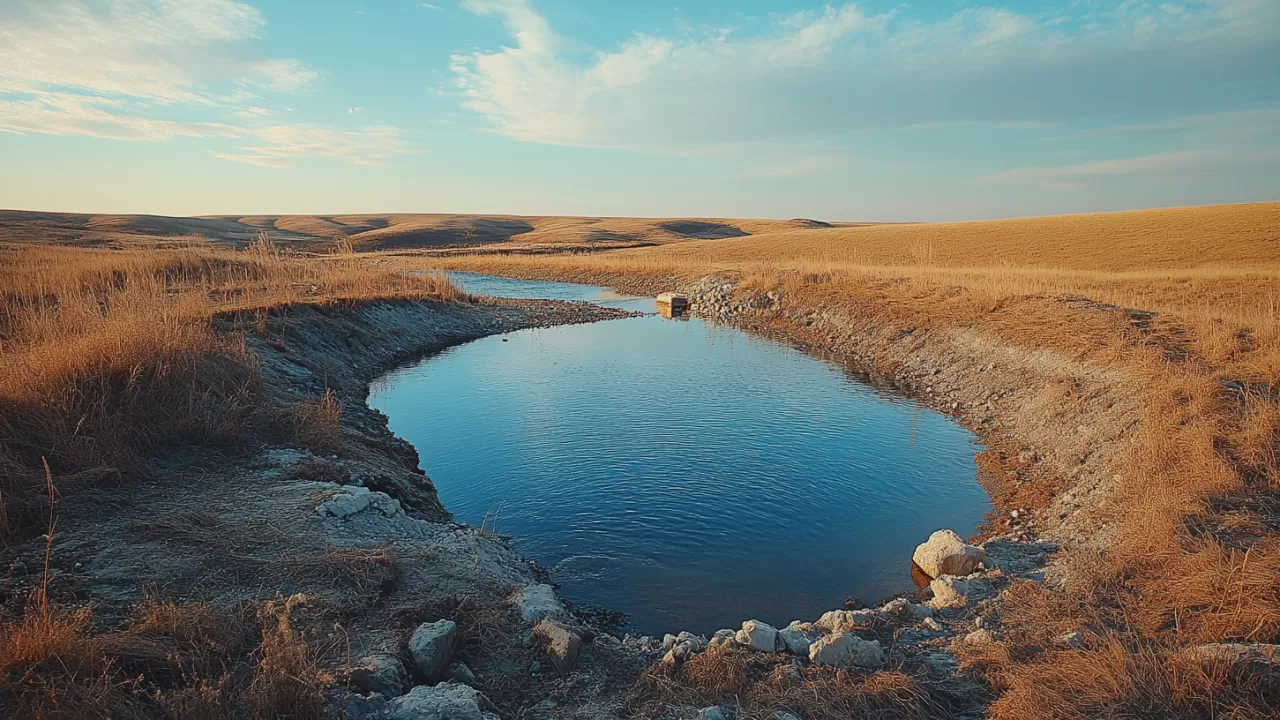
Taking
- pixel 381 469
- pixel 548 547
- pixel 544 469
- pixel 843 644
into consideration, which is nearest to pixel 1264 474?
pixel 843 644

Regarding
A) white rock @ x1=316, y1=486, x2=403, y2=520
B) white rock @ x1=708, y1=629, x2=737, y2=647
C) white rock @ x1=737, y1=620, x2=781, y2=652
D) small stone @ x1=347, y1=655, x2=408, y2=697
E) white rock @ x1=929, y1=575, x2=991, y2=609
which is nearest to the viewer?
small stone @ x1=347, y1=655, x2=408, y2=697

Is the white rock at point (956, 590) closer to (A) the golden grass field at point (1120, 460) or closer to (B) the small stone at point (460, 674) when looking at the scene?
(A) the golden grass field at point (1120, 460)

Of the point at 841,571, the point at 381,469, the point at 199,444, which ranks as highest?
the point at 199,444

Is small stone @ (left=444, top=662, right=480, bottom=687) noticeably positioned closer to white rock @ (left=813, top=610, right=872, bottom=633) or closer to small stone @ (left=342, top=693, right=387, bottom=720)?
small stone @ (left=342, top=693, right=387, bottom=720)

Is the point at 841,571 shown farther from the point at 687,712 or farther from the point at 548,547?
the point at 687,712

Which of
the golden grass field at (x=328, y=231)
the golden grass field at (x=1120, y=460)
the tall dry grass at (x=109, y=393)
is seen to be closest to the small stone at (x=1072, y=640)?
the golden grass field at (x=1120, y=460)

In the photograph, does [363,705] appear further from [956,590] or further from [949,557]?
[949,557]

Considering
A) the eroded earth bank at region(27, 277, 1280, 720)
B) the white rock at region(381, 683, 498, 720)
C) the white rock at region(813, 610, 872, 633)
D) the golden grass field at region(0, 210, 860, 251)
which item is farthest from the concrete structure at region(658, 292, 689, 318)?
the golden grass field at region(0, 210, 860, 251)
